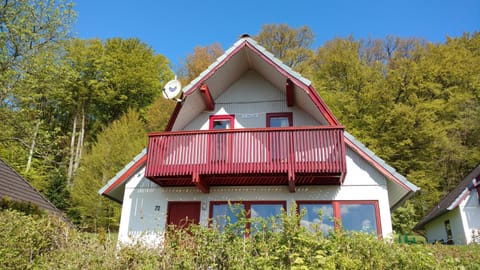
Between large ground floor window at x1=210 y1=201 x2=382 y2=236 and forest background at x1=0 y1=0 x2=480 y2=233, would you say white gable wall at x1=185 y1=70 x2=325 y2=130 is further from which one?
forest background at x1=0 y1=0 x2=480 y2=233

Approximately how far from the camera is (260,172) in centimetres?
932

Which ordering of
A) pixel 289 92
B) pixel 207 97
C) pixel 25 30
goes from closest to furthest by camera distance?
1. pixel 289 92
2. pixel 207 97
3. pixel 25 30

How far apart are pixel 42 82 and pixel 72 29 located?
3051 millimetres

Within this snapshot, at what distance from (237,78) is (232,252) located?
8150 millimetres

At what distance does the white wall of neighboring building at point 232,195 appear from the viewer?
981cm

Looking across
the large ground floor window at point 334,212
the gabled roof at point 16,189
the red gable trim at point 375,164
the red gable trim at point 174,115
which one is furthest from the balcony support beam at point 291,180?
the gabled roof at point 16,189

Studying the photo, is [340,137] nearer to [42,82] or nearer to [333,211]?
[333,211]

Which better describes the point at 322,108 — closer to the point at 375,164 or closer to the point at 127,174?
the point at 375,164

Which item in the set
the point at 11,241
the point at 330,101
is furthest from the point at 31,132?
the point at 330,101

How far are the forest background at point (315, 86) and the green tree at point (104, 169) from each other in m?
0.07

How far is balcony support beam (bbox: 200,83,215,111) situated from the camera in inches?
438

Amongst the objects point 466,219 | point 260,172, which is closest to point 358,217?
→ point 260,172

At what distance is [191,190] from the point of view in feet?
34.9

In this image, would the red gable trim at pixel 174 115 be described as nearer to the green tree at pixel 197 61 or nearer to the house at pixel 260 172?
the house at pixel 260 172
